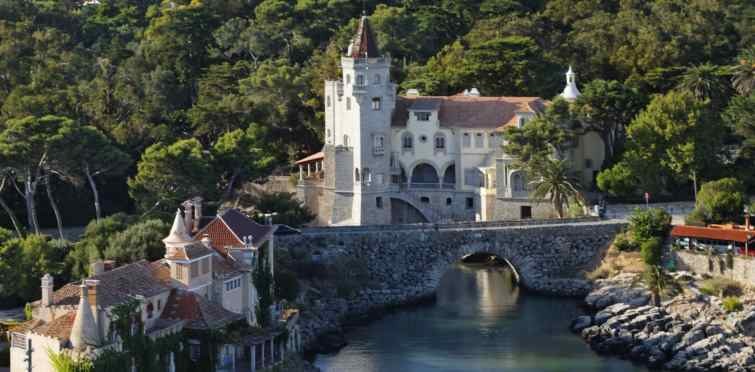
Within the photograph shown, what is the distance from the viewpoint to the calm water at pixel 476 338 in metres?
67.4

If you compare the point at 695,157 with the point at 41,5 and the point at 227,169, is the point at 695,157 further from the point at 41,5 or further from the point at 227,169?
the point at 41,5

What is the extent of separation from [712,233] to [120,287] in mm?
28329

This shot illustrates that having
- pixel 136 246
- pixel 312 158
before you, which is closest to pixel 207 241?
pixel 136 246

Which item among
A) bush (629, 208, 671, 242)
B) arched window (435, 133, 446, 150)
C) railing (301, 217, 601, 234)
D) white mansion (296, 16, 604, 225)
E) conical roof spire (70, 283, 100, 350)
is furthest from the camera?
arched window (435, 133, 446, 150)

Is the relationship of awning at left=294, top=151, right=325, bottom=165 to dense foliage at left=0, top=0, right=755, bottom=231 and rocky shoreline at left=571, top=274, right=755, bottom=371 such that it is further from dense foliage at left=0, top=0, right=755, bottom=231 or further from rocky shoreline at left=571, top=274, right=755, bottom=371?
rocky shoreline at left=571, top=274, right=755, bottom=371

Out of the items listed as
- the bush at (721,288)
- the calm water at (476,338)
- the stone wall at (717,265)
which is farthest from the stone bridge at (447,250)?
the bush at (721,288)

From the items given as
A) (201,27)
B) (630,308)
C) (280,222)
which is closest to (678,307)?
(630,308)

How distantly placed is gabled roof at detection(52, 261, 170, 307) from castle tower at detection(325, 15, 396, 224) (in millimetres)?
24647

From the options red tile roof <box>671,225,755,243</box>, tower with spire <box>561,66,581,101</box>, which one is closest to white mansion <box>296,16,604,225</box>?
tower with spire <box>561,66,581,101</box>

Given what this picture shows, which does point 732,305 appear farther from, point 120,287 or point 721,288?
point 120,287

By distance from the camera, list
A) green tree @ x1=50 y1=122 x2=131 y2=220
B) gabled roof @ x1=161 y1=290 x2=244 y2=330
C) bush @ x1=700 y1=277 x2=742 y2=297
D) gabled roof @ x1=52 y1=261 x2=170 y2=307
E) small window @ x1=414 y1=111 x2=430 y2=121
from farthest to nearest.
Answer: small window @ x1=414 y1=111 x2=430 y2=121
green tree @ x1=50 y1=122 x2=131 y2=220
bush @ x1=700 y1=277 x2=742 y2=297
gabled roof @ x1=161 y1=290 x2=244 y2=330
gabled roof @ x1=52 y1=261 x2=170 y2=307

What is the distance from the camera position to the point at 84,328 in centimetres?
5616

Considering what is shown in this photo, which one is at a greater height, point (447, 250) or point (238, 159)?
point (238, 159)

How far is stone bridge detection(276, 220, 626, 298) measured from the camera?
78.8m
